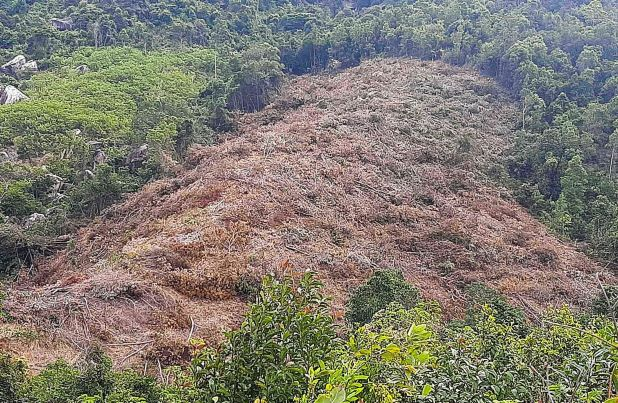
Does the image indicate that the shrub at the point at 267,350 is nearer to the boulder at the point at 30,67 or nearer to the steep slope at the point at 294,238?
the steep slope at the point at 294,238

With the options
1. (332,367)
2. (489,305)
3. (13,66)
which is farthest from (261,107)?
(332,367)

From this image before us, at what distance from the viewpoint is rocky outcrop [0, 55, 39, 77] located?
1043 inches

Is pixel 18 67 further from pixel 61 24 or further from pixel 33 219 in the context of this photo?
pixel 33 219

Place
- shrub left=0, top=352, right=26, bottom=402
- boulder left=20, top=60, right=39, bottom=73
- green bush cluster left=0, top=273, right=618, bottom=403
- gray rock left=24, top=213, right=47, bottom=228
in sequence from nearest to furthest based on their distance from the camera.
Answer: green bush cluster left=0, top=273, right=618, bottom=403, shrub left=0, top=352, right=26, bottom=402, gray rock left=24, top=213, right=47, bottom=228, boulder left=20, top=60, right=39, bottom=73

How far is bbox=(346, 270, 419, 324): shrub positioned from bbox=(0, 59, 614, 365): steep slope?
109 cm

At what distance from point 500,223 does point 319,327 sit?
11484mm

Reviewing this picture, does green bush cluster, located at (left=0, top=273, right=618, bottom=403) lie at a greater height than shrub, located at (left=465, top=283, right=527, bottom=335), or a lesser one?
greater

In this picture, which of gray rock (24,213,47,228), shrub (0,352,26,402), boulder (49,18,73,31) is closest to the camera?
shrub (0,352,26,402)

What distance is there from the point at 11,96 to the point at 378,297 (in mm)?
21082

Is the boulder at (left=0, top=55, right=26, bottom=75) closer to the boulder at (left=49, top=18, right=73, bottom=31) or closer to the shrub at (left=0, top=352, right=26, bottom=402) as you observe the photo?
the boulder at (left=49, top=18, right=73, bottom=31)

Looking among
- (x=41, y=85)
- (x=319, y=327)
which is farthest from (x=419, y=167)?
(x=41, y=85)

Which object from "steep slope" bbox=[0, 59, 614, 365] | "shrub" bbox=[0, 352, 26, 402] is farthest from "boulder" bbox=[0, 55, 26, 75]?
"shrub" bbox=[0, 352, 26, 402]

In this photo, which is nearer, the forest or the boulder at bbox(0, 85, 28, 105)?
the forest

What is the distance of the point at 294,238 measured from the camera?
10180 mm
